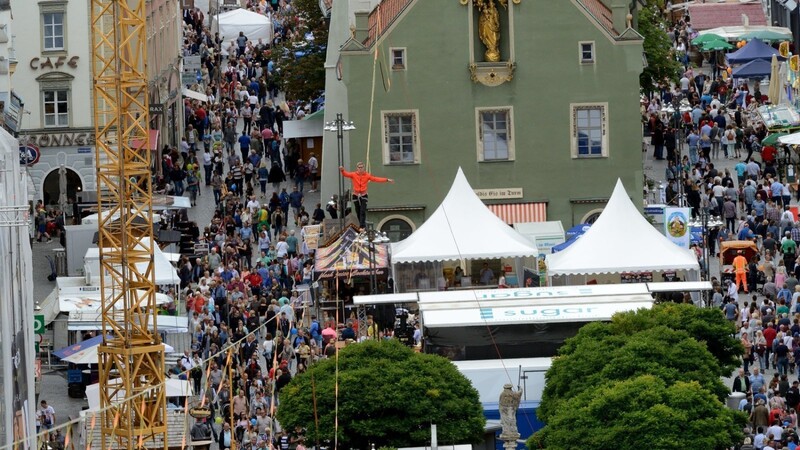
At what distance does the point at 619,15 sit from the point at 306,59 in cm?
2131

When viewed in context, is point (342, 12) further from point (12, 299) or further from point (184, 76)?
point (12, 299)

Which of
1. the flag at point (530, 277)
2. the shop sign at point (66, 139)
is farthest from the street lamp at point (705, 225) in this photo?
the shop sign at point (66, 139)

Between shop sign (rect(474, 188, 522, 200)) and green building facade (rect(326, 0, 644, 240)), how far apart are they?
3 cm

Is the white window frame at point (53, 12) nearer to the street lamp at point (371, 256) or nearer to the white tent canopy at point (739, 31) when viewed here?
the street lamp at point (371, 256)

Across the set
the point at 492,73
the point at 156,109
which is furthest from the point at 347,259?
the point at 156,109

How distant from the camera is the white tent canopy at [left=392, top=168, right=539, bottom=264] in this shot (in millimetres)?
77562

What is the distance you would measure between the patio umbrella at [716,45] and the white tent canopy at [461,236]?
3559 cm

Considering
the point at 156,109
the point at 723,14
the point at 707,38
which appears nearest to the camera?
the point at 156,109

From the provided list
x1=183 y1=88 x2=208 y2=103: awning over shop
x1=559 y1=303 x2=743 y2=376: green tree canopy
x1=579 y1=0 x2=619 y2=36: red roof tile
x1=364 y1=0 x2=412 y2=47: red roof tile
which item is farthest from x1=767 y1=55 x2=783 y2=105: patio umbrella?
x1=559 y1=303 x2=743 y2=376: green tree canopy

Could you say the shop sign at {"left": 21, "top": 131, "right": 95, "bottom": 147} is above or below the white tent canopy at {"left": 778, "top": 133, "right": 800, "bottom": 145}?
above

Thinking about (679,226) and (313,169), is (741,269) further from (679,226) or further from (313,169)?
(313,169)

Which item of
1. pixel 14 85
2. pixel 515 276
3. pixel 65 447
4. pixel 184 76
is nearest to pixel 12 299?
pixel 65 447

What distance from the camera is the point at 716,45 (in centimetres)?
11381

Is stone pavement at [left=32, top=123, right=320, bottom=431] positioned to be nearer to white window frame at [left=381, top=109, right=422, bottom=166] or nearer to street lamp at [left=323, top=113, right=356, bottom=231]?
street lamp at [left=323, top=113, right=356, bottom=231]
